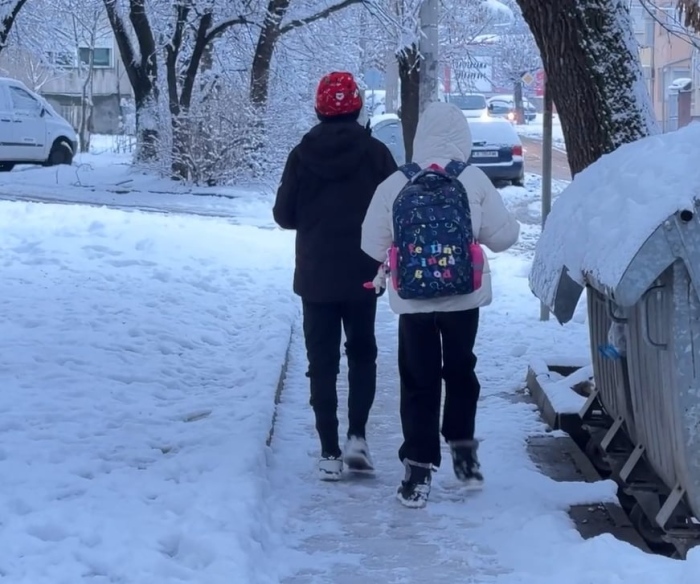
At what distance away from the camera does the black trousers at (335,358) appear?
5.88m

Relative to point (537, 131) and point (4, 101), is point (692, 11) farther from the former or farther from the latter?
point (537, 131)

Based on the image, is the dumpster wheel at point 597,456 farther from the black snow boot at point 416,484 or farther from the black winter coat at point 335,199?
the black winter coat at point 335,199

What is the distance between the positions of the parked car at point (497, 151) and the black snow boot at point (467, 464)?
1843cm

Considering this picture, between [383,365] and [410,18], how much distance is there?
579 inches

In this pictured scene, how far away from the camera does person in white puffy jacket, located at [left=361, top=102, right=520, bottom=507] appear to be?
17.5 ft

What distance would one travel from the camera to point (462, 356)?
5.48 m

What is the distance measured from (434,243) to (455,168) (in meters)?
0.43

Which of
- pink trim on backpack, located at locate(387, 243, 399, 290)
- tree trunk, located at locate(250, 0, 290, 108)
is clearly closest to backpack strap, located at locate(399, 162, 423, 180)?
pink trim on backpack, located at locate(387, 243, 399, 290)

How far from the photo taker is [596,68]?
6949mm

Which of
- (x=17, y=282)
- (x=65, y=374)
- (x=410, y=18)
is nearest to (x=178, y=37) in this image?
(x=410, y=18)

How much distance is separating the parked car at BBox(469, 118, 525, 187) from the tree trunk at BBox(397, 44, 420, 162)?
244cm

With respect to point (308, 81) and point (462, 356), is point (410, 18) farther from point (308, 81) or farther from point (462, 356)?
point (462, 356)

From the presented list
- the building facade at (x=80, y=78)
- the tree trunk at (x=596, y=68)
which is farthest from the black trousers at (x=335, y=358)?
the building facade at (x=80, y=78)

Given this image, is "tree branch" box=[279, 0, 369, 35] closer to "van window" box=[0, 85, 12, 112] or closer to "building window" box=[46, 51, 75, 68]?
"van window" box=[0, 85, 12, 112]
